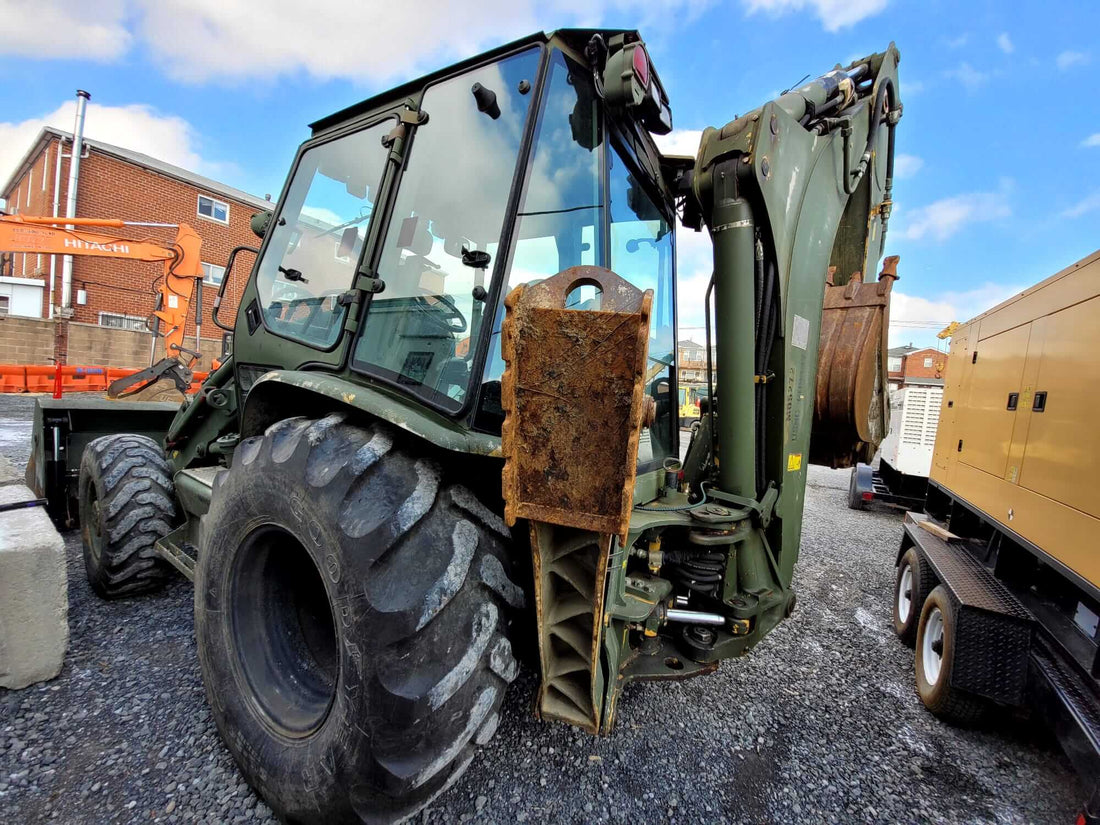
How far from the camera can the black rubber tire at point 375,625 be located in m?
1.43

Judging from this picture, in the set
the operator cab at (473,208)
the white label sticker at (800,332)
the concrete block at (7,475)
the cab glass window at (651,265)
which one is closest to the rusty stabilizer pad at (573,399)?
the operator cab at (473,208)

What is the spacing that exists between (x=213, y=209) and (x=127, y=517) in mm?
20962

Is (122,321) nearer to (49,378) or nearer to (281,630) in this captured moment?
(49,378)

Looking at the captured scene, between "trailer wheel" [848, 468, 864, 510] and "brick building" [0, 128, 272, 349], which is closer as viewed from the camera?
"trailer wheel" [848, 468, 864, 510]

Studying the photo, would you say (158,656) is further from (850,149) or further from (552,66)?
(850,149)

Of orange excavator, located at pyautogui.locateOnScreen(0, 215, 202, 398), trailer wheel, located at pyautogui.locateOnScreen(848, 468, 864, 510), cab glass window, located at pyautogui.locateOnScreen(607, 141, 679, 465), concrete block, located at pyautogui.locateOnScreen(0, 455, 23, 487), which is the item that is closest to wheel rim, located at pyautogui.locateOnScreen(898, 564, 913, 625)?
cab glass window, located at pyautogui.locateOnScreen(607, 141, 679, 465)

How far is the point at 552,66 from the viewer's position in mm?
1938

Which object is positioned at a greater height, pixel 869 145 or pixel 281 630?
pixel 869 145

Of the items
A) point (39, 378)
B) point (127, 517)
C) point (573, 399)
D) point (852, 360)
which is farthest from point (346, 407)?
point (39, 378)

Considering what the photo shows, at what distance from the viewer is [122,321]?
56.4 feet

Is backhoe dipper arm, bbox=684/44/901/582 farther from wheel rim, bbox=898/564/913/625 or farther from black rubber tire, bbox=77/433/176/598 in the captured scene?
black rubber tire, bbox=77/433/176/598

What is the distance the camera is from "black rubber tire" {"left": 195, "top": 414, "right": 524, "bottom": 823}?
4.69 ft

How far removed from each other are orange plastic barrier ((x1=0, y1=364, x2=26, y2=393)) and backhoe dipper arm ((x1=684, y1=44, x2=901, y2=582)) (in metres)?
15.9

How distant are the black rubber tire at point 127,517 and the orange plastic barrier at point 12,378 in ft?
41.7
